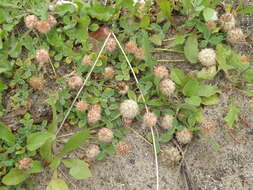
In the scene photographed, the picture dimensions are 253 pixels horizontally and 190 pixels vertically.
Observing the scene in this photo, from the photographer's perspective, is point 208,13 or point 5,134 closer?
point 5,134

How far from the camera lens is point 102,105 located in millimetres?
2695

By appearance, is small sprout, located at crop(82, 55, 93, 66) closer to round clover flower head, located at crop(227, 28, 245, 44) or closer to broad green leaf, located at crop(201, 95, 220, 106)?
broad green leaf, located at crop(201, 95, 220, 106)

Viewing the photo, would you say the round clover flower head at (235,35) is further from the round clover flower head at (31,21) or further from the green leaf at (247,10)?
the round clover flower head at (31,21)

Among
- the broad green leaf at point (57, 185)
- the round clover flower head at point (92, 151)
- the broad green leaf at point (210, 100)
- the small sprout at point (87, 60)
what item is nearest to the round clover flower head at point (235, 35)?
the broad green leaf at point (210, 100)

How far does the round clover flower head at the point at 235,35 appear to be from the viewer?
2.85 m

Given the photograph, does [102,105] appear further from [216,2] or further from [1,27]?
[216,2]

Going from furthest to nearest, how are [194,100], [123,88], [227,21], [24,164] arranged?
[227,21], [123,88], [194,100], [24,164]

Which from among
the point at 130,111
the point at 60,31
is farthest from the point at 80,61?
the point at 130,111

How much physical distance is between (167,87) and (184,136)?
0.39 meters

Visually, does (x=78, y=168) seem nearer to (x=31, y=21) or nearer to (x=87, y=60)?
(x=87, y=60)

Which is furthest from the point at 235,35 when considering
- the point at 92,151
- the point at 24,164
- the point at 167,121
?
the point at 24,164

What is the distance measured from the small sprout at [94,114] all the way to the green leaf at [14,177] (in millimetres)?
592

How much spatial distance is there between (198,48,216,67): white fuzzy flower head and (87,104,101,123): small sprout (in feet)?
2.97

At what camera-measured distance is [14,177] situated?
2.48m
